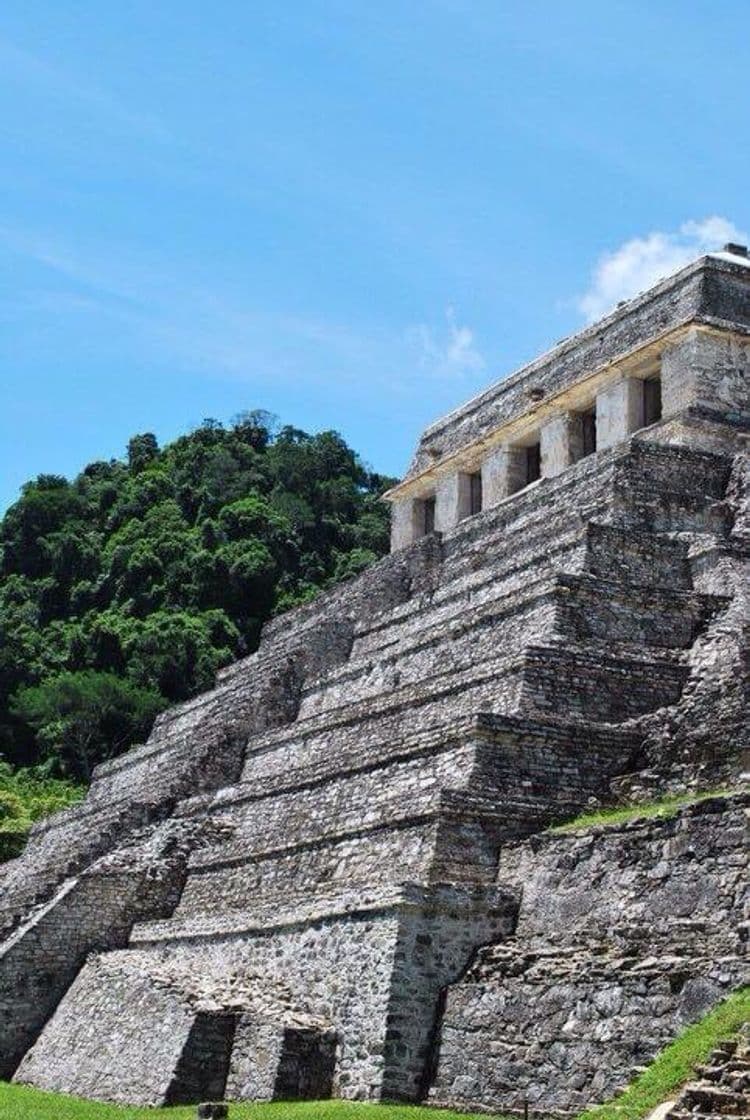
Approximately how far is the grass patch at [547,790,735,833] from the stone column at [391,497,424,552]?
53.0 feet

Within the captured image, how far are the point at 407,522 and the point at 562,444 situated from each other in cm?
534

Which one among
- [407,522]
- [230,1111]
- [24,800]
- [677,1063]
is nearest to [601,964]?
[677,1063]

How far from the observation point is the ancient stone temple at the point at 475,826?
12.8 m

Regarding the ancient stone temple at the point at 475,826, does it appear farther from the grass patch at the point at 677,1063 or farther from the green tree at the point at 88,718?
the green tree at the point at 88,718

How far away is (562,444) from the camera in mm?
26703

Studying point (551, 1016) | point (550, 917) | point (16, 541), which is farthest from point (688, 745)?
point (16, 541)

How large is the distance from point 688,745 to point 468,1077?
383 centimetres

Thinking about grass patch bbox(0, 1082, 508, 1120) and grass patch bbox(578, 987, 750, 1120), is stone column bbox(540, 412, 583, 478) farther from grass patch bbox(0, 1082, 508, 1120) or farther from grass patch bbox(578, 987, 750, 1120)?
grass patch bbox(578, 987, 750, 1120)

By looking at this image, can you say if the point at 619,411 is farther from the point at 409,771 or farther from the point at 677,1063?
the point at 677,1063

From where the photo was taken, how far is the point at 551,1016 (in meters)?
12.4

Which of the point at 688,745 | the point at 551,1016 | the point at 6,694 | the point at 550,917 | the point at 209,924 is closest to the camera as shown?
the point at 551,1016

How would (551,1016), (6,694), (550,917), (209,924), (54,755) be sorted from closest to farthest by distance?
(551,1016)
(550,917)
(209,924)
(54,755)
(6,694)

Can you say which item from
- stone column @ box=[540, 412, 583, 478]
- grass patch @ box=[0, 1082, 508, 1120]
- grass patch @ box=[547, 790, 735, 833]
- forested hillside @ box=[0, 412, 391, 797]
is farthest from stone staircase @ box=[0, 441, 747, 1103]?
forested hillside @ box=[0, 412, 391, 797]

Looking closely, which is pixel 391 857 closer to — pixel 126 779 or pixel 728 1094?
pixel 728 1094
